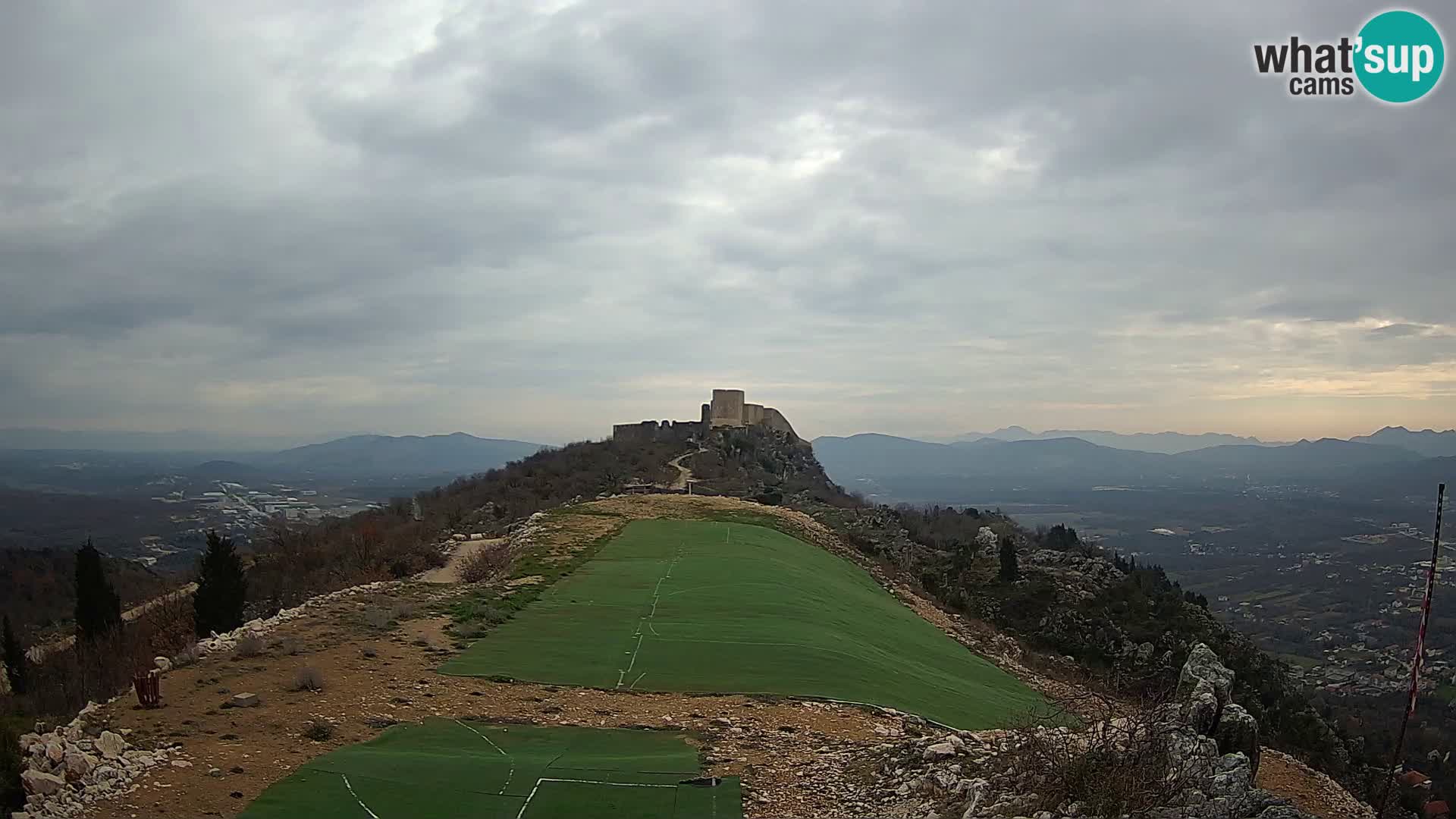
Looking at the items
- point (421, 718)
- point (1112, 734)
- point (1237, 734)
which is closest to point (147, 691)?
point (421, 718)

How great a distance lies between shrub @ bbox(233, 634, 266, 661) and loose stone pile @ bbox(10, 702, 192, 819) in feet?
12.2

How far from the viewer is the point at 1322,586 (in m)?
62.7

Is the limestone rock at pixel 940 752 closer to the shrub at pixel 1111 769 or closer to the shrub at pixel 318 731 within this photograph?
the shrub at pixel 1111 769

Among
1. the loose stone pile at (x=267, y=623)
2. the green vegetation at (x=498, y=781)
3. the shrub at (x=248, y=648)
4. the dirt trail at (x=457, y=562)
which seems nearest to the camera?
the green vegetation at (x=498, y=781)

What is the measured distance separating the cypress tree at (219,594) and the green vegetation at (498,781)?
1582cm

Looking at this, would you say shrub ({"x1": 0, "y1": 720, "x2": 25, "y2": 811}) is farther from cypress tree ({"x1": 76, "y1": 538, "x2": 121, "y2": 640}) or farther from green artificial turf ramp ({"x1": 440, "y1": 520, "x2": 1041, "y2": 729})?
cypress tree ({"x1": 76, "y1": 538, "x2": 121, "y2": 640})

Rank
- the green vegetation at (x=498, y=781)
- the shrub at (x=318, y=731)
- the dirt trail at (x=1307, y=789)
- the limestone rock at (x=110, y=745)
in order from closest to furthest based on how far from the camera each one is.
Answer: the green vegetation at (x=498, y=781) < the limestone rock at (x=110, y=745) < the shrub at (x=318, y=731) < the dirt trail at (x=1307, y=789)

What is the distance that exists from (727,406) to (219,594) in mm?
56442

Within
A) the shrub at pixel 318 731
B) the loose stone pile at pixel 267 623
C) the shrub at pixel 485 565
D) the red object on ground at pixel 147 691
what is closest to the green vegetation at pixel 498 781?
the shrub at pixel 318 731

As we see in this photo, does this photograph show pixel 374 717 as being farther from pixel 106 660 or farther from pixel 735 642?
pixel 106 660

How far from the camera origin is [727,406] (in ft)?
257

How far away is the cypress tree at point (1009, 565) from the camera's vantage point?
41.3 meters

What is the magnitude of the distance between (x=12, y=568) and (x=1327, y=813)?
72.1m

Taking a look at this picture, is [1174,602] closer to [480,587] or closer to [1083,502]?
[480,587]
